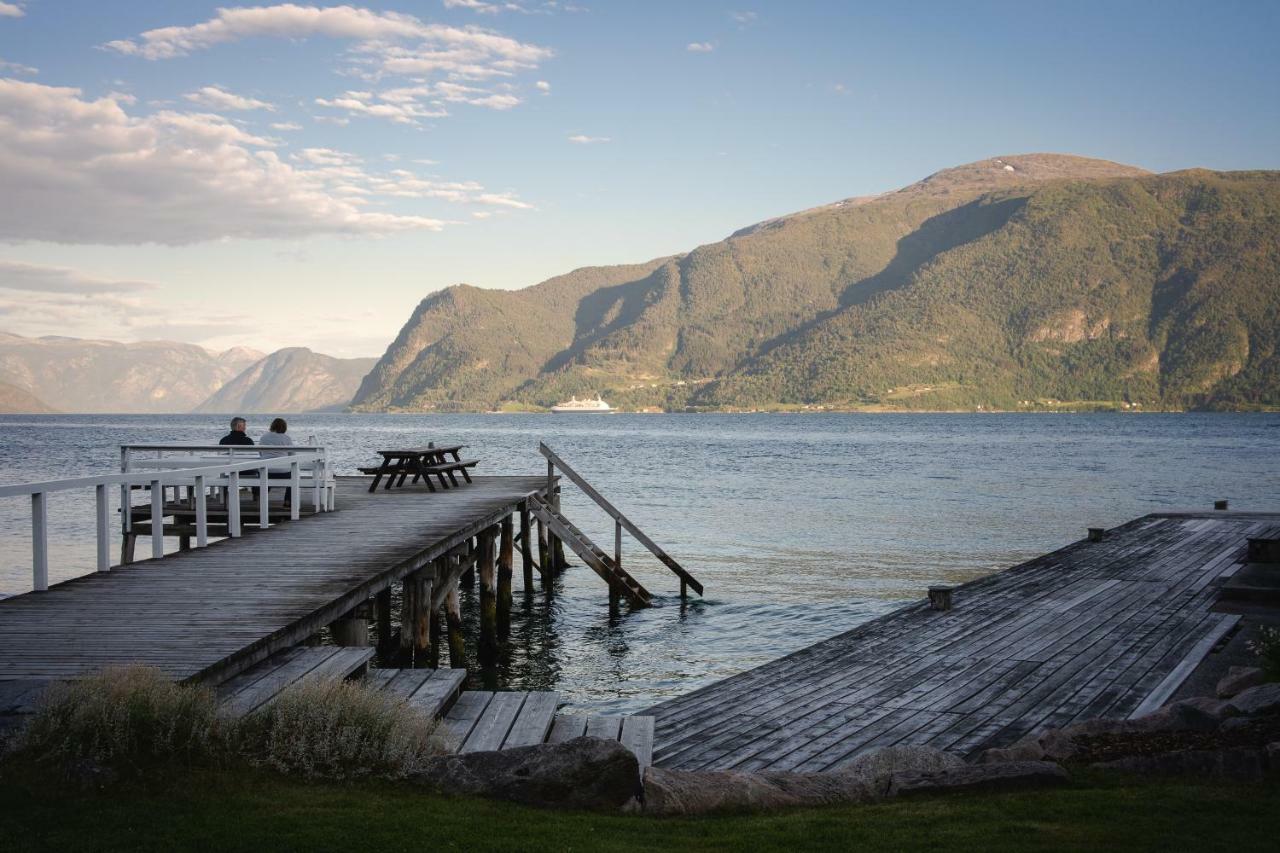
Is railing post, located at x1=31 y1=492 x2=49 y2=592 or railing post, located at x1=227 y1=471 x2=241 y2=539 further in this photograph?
railing post, located at x1=227 y1=471 x2=241 y2=539

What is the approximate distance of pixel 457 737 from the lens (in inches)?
265

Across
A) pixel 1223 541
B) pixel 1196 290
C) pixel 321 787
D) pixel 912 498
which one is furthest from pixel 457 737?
pixel 1196 290

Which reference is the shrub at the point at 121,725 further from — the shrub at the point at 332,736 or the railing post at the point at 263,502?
the railing post at the point at 263,502

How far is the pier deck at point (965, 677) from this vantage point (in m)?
8.16

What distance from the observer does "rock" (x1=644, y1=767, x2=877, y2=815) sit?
5.85m

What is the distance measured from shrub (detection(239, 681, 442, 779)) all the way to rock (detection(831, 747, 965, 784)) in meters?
2.55

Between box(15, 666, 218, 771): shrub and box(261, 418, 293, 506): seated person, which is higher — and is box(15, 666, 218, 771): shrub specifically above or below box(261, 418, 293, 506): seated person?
below

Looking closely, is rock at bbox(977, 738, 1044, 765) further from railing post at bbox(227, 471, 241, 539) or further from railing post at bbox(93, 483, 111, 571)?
railing post at bbox(227, 471, 241, 539)

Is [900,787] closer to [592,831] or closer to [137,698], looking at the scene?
[592,831]

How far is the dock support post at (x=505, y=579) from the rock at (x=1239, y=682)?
1172 centimetres

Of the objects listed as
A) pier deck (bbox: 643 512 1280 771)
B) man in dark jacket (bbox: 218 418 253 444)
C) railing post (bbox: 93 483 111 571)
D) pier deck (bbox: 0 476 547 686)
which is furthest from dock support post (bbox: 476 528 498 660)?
railing post (bbox: 93 483 111 571)

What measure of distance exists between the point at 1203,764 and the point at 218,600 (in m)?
7.48

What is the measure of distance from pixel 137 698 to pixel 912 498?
39.6 meters

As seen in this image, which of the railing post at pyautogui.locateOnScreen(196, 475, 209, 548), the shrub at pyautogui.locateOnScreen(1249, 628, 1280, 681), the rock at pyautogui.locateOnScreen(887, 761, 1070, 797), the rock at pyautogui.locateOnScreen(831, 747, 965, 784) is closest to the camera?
the rock at pyautogui.locateOnScreen(887, 761, 1070, 797)
